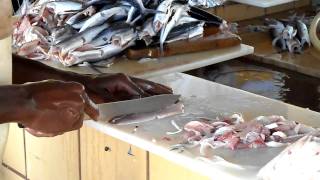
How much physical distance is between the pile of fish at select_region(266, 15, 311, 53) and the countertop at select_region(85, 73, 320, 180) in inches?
50.3

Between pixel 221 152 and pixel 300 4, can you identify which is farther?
pixel 300 4

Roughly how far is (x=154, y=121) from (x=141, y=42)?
652 millimetres

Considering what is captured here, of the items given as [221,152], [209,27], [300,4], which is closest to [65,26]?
[209,27]

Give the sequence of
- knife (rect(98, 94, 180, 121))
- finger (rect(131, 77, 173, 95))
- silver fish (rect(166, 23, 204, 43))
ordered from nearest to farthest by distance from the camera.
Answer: knife (rect(98, 94, 180, 121)) → finger (rect(131, 77, 173, 95)) → silver fish (rect(166, 23, 204, 43))

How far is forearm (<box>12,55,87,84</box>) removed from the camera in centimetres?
168

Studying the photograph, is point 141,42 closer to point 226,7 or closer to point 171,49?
point 171,49

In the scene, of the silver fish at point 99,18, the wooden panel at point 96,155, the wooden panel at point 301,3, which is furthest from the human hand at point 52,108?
the wooden panel at point 301,3

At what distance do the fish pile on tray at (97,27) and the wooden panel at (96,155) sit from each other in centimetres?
33

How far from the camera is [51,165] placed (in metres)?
2.00

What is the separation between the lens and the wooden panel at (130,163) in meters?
1.60

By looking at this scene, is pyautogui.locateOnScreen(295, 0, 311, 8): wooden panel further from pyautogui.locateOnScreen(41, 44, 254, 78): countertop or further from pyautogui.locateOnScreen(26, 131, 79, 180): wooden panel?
pyautogui.locateOnScreen(26, 131, 79, 180): wooden panel

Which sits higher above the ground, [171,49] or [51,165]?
[171,49]

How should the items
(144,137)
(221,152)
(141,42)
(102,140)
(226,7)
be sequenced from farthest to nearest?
(226,7), (141,42), (102,140), (144,137), (221,152)

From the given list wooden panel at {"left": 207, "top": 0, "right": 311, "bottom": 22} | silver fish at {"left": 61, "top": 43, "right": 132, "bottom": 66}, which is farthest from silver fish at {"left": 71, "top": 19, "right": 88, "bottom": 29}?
wooden panel at {"left": 207, "top": 0, "right": 311, "bottom": 22}
